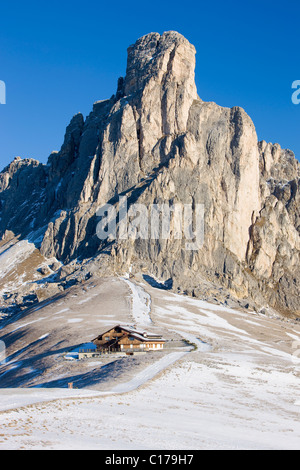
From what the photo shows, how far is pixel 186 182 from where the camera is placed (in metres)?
168

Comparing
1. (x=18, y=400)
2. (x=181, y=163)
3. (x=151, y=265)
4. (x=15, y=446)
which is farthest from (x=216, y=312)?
(x=15, y=446)

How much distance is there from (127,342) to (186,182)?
110460mm

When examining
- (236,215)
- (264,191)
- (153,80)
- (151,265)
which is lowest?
(151,265)

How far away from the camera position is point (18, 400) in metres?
28.1

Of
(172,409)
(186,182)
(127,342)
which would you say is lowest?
(172,409)

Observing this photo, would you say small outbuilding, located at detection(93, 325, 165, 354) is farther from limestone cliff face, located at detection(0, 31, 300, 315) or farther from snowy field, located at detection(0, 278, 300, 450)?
limestone cliff face, located at detection(0, 31, 300, 315)

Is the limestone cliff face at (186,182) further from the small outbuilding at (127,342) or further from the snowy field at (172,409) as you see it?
the snowy field at (172,409)

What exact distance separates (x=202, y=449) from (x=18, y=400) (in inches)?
468

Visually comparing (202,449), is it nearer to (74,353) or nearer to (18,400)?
(18,400)

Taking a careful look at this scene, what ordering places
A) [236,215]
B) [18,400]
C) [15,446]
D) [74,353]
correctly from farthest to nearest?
[236,215], [74,353], [18,400], [15,446]

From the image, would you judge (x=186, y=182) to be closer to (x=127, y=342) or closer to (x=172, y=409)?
(x=127, y=342)

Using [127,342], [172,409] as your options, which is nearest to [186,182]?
[127,342]

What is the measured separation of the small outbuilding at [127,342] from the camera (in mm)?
61812

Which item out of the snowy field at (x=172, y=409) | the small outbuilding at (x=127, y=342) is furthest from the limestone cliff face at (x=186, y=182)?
the snowy field at (x=172, y=409)
